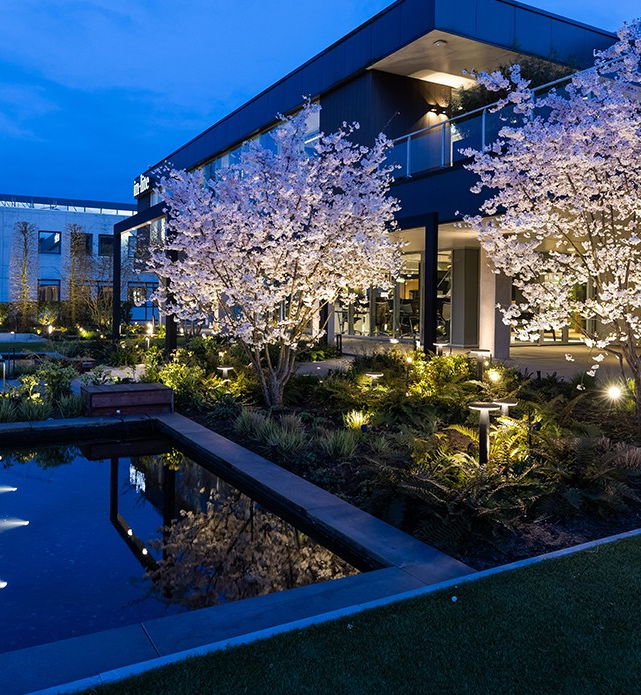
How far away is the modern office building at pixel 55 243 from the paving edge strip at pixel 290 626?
3880 cm

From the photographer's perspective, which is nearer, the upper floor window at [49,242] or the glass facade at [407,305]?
the glass facade at [407,305]

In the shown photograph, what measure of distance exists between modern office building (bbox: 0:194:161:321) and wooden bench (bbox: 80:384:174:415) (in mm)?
31333

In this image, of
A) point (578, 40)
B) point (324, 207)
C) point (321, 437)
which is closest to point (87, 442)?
point (321, 437)

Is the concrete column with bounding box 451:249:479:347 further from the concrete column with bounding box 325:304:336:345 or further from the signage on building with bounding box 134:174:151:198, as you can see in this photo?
the signage on building with bounding box 134:174:151:198

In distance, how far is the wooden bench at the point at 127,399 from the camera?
1095 cm

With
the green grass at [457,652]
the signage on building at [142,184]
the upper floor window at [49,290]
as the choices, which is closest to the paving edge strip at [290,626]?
the green grass at [457,652]

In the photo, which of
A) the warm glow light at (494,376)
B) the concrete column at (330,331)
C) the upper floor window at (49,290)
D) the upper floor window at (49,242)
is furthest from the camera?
the upper floor window at (49,290)

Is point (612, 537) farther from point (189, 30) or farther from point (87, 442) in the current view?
point (189, 30)

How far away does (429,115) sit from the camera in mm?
20141

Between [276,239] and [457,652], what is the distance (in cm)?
824

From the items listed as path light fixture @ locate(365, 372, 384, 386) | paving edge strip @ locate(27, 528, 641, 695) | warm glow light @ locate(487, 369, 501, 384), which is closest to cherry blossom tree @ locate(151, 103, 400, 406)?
path light fixture @ locate(365, 372, 384, 386)

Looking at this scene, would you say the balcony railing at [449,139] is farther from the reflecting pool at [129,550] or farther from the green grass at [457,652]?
the green grass at [457,652]

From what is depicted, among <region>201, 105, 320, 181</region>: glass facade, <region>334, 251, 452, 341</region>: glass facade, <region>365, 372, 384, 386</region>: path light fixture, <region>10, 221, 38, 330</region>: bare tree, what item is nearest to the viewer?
<region>365, 372, 384, 386</region>: path light fixture

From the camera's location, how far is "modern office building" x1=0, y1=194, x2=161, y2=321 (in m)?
43.8
